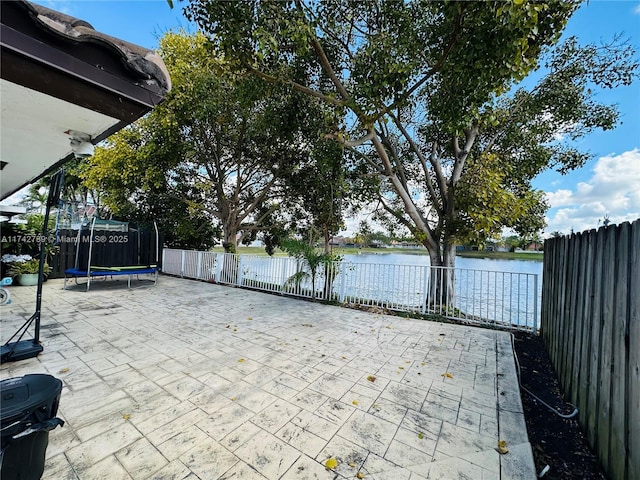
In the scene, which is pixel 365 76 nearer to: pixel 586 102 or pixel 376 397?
pixel 376 397

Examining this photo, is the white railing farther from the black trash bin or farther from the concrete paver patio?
the black trash bin

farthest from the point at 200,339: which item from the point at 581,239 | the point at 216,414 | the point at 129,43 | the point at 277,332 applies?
the point at 581,239

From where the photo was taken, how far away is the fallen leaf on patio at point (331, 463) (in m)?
1.67

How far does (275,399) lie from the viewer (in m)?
2.38

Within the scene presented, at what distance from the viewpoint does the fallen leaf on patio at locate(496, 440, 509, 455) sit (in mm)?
1866

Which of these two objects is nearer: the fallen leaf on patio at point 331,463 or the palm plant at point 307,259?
the fallen leaf on patio at point 331,463

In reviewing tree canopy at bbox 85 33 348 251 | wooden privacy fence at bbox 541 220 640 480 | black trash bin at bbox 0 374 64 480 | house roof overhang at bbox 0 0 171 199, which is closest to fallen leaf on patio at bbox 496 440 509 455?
wooden privacy fence at bbox 541 220 640 480

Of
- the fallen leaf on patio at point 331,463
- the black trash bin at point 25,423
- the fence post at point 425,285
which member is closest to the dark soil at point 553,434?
the fallen leaf on patio at point 331,463

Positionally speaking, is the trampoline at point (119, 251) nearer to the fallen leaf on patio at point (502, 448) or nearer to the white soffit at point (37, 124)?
the white soffit at point (37, 124)

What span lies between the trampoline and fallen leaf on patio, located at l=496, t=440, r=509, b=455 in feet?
26.8

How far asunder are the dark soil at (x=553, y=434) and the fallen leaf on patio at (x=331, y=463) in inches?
53.0

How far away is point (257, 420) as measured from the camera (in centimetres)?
210

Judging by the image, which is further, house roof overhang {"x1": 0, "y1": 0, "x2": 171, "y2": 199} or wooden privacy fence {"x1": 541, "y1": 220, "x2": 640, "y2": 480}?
wooden privacy fence {"x1": 541, "y1": 220, "x2": 640, "y2": 480}

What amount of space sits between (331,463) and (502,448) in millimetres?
1222
